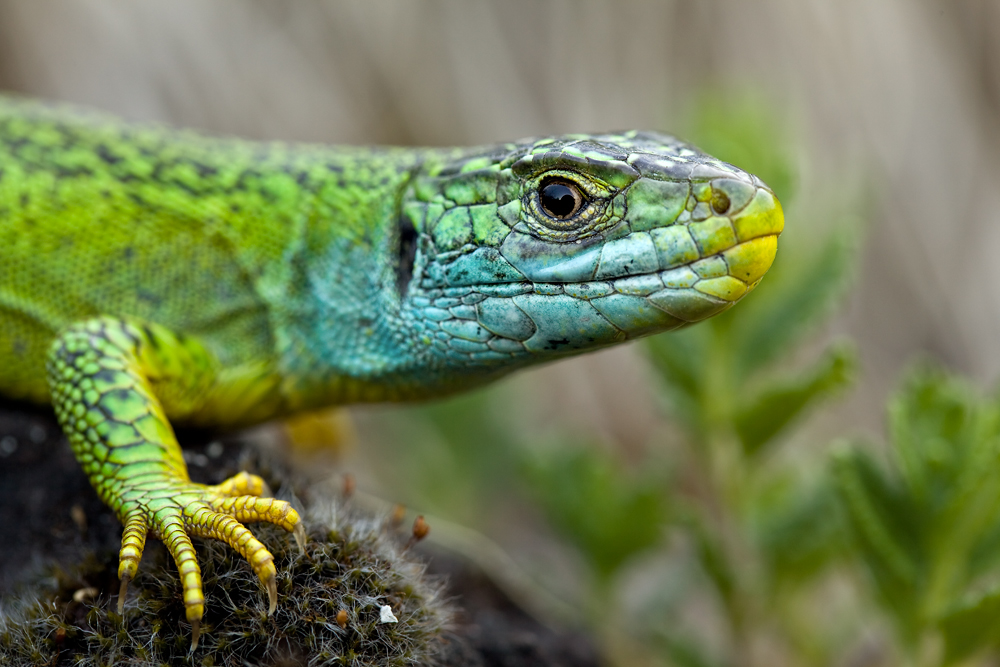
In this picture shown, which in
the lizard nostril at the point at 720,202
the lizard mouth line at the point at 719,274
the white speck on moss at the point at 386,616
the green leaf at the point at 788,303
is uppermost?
the lizard nostril at the point at 720,202

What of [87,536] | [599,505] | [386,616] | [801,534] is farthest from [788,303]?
[87,536]

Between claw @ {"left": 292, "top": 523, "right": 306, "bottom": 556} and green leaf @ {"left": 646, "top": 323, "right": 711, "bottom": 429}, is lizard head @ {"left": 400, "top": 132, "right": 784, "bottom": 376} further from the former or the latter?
green leaf @ {"left": 646, "top": 323, "right": 711, "bottom": 429}

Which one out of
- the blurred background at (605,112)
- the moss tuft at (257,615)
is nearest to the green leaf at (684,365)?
the blurred background at (605,112)

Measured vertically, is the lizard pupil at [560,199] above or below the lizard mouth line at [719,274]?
above

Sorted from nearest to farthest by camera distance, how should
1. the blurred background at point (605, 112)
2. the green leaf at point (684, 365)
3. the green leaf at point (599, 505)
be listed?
the green leaf at point (684, 365) → the green leaf at point (599, 505) → the blurred background at point (605, 112)

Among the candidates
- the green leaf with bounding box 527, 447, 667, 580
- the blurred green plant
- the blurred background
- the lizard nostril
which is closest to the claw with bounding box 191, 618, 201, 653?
the lizard nostril

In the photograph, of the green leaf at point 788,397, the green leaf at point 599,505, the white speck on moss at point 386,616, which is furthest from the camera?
the green leaf at point 599,505

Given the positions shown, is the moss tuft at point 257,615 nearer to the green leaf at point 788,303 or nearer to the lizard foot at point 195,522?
the lizard foot at point 195,522
